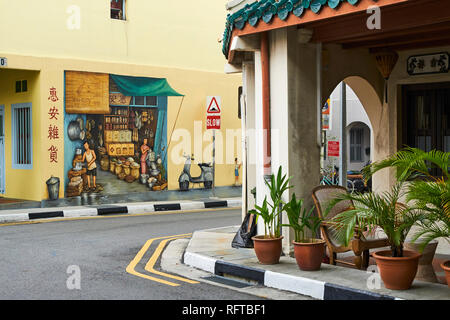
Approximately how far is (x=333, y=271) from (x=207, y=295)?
1.59m

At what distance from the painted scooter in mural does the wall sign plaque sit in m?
9.43

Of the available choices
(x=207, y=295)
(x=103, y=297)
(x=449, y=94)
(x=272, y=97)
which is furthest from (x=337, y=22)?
(x=103, y=297)

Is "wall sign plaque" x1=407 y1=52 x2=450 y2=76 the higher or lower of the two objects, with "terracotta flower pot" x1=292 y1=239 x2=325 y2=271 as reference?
higher

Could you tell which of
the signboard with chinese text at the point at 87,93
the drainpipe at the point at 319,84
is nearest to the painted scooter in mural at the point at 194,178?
the signboard with chinese text at the point at 87,93

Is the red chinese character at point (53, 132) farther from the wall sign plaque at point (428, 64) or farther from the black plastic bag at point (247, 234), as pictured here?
the wall sign plaque at point (428, 64)

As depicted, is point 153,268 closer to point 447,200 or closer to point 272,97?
point 272,97

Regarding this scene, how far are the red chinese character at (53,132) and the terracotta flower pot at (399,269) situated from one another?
11.5 metres

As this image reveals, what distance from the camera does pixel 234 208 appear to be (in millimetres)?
17703

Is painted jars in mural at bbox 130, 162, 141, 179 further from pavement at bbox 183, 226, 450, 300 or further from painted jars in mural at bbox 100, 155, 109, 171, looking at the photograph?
pavement at bbox 183, 226, 450, 300

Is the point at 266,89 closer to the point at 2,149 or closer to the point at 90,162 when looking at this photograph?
the point at 90,162

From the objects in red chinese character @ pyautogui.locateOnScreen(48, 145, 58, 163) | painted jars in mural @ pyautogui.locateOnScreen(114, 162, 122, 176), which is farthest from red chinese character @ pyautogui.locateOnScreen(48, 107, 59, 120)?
painted jars in mural @ pyautogui.locateOnScreen(114, 162, 122, 176)

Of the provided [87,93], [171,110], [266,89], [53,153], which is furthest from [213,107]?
[266,89]

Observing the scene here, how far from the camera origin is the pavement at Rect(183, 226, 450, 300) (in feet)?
21.7

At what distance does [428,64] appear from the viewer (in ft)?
35.1
